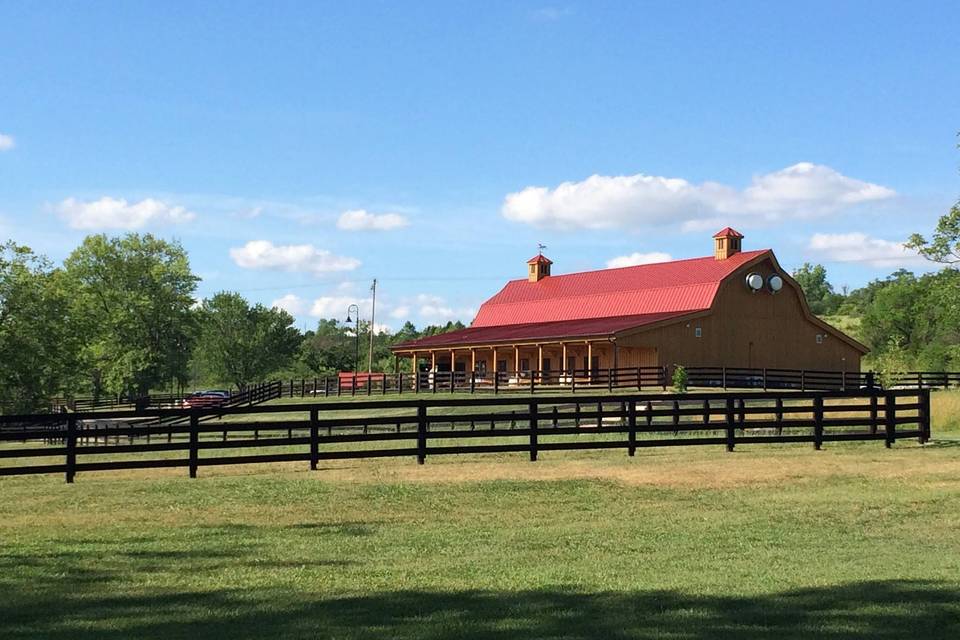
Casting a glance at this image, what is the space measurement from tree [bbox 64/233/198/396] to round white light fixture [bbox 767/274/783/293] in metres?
51.1

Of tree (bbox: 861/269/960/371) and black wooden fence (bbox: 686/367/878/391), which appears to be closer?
black wooden fence (bbox: 686/367/878/391)

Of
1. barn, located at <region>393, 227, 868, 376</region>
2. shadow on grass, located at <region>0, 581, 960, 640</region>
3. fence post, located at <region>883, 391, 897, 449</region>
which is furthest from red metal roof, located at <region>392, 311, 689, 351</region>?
shadow on grass, located at <region>0, 581, 960, 640</region>

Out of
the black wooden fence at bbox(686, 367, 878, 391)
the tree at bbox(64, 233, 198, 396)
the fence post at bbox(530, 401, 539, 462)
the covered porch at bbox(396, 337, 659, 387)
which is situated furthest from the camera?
the tree at bbox(64, 233, 198, 396)

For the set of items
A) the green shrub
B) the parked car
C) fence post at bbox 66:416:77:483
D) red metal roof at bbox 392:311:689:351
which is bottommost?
the parked car

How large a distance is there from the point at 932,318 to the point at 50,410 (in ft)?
247

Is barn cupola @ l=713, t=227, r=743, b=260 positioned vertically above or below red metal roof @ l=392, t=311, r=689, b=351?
above

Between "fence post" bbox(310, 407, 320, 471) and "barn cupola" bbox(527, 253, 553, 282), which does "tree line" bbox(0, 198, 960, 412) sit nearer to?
"barn cupola" bbox(527, 253, 553, 282)

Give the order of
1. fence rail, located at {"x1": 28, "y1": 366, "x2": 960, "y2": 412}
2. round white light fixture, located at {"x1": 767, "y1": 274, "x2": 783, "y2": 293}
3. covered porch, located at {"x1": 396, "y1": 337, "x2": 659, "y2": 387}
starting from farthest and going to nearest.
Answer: round white light fixture, located at {"x1": 767, "y1": 274, "x2": 783, "y2": 293}
covered porch, located at {"x1": 396, "y1": 337, "x2": 659, "y2": 387}
fence rail, located at {"x1": 28, "y1": 366, "x2": 960, "y2": 412}

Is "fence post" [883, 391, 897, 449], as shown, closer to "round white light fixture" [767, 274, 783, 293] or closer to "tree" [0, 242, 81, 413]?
"round white light fixture" [767, 274, 783, 293]

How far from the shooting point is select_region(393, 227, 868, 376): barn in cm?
5456

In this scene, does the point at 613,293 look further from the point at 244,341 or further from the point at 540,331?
the point at 244,341

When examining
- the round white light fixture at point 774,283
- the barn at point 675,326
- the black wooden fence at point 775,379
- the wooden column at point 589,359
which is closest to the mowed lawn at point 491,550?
the black wooden fence at point 775,379

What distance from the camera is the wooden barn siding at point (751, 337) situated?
2137 inches

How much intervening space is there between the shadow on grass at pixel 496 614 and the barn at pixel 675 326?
42.2m
